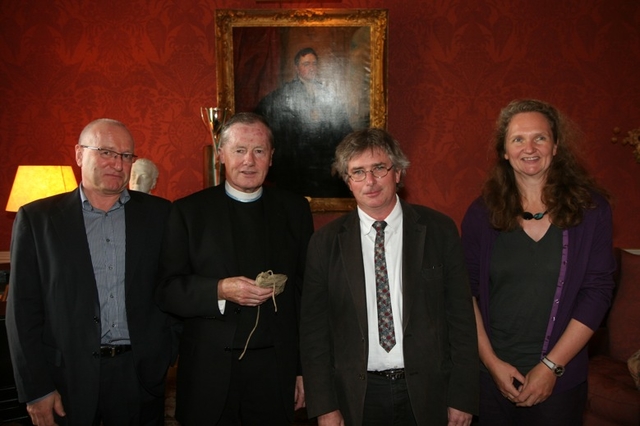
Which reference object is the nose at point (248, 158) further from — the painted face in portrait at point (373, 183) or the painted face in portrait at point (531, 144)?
the painted face in portrait at point (531, 144)

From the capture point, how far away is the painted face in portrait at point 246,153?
226 centimetres

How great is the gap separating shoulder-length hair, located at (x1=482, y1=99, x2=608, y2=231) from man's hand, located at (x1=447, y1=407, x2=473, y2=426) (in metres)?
0.74

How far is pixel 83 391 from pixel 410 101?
10.8 ft

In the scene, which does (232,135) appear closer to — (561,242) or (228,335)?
(228,335)

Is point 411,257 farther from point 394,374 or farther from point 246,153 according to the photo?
point 246,153

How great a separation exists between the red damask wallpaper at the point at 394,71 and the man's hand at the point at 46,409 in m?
2.56

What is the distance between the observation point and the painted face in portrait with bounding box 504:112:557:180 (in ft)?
7.09

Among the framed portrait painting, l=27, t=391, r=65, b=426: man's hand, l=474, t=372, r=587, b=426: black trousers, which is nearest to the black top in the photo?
l=474, t=372, r=587, b=426: black trousers

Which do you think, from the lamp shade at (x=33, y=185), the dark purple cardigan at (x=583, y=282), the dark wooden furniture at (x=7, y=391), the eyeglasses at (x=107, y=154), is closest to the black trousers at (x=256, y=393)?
the eyeglasses at (x=107, y=154)

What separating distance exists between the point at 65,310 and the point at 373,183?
1.34 m

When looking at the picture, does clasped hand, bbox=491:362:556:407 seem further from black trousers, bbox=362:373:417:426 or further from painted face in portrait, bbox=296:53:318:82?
painted face in portrait, bbox=296:53:318:82

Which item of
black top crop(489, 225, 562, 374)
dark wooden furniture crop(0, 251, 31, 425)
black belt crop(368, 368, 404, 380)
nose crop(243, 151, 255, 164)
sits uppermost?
nose crop(243, 151, 255, 164)

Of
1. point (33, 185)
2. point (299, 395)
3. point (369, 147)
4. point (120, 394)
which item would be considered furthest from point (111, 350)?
point (33, 185)

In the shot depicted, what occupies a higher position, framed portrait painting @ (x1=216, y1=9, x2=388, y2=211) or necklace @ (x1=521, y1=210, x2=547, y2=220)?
framed portrait painting @ (x1=216, y1=9, x2=388, y2=211)
